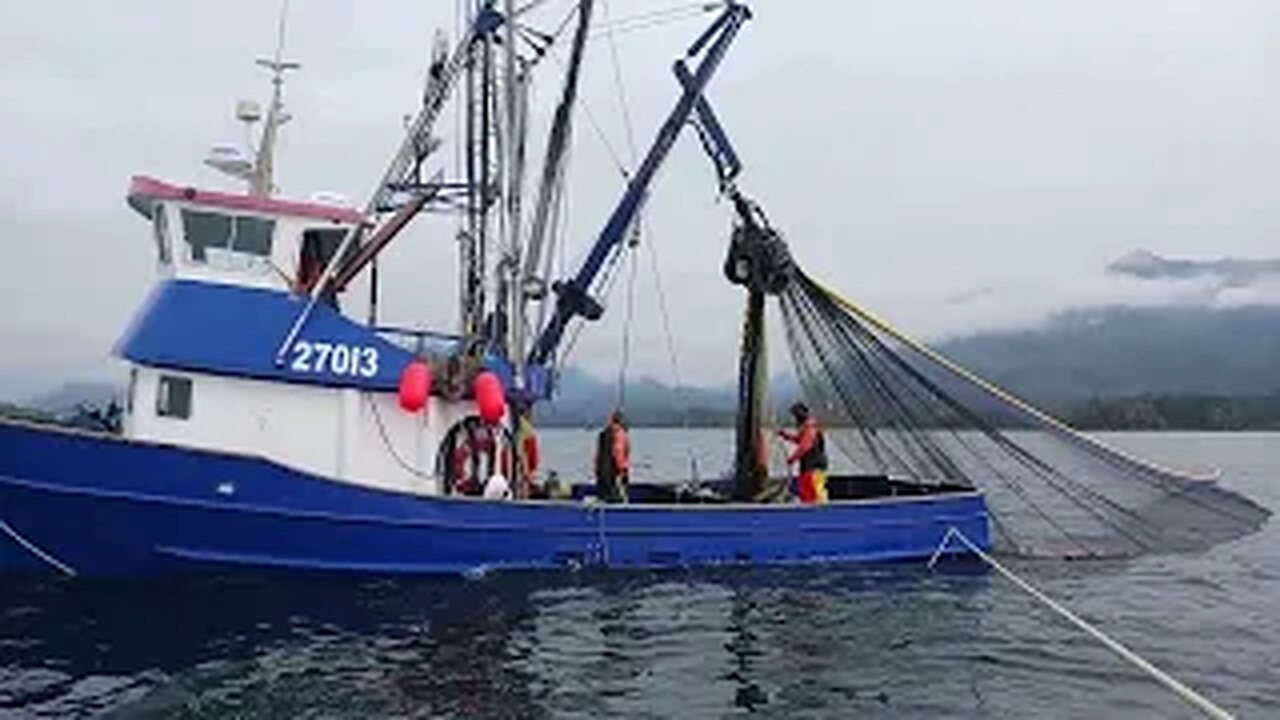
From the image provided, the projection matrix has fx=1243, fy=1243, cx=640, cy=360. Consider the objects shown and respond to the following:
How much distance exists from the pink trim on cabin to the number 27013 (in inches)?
71.4

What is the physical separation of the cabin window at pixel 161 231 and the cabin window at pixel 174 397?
1619 mm

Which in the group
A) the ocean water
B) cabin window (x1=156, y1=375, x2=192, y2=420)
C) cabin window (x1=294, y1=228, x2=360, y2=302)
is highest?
cabin window (x1=294, y1=228, x2=360, y2=302)

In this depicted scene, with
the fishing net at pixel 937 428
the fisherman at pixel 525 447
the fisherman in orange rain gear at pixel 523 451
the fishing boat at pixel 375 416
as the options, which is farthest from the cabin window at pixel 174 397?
the fishing net at pixel 937 428

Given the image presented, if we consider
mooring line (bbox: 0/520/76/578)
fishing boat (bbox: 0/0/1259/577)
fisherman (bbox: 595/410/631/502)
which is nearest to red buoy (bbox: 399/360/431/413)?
fishing boat (bbox: 0/0/1259/577)

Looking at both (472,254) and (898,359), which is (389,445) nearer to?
(472,254)

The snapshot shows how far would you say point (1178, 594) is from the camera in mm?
16844

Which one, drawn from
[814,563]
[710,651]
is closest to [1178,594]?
[814,563]

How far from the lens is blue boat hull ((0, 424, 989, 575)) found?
45.5 feet

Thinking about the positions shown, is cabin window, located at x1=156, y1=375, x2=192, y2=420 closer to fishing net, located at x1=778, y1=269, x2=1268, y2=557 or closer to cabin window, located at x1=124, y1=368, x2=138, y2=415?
cabin window, located at x1=124, y1=368, x2=138, y2=415

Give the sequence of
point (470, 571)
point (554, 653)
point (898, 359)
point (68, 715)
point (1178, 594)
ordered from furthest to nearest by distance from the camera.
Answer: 1. point (898, 359)
2. point (1178, 594)
3. point (470, 571)
4. point (554, 653)
5. point (68, 715)

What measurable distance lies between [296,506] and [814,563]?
280 inches

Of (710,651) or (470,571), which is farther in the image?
(470,571)

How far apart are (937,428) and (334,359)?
9106 millimetres

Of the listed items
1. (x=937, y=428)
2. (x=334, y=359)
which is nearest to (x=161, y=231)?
(x=334, y=359)
